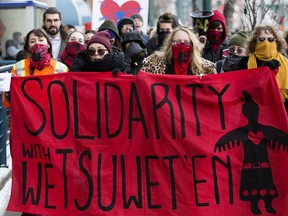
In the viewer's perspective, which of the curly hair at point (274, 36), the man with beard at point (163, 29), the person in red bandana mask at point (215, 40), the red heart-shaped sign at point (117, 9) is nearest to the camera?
the curly hair at point (274, 36)

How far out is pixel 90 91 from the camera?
22.6 feet

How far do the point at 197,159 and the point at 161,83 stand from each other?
667mm

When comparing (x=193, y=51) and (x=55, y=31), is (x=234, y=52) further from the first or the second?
(x=55, y=31)

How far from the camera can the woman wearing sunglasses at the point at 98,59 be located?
7234 mm

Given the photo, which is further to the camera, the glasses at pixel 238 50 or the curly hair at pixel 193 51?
the glasses at pixel 238 50

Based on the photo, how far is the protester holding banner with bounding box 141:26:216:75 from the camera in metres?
7.30

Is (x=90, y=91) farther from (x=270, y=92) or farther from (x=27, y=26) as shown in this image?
(x=27, y=26)

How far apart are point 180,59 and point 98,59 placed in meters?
0.70

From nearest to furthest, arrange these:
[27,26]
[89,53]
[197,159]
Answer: [197,159], [89,53], [27,26]

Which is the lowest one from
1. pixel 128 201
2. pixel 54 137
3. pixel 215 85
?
pixel 128 201

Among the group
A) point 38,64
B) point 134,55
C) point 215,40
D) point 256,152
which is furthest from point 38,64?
point 215,40

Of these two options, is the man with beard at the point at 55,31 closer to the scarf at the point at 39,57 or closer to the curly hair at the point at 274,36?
the scarf at the point at 39,57

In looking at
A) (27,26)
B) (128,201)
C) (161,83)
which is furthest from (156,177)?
(27,26)

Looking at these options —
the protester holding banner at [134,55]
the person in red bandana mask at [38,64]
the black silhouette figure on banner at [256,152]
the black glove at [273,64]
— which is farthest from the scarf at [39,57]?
the black glove at [273,64]
